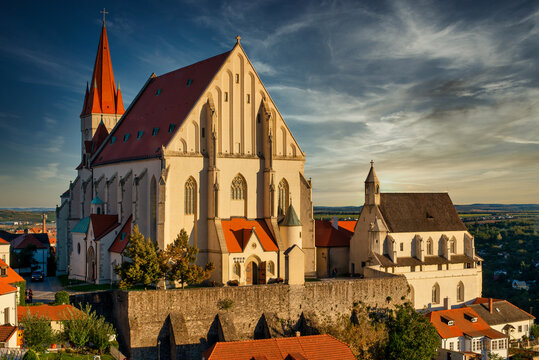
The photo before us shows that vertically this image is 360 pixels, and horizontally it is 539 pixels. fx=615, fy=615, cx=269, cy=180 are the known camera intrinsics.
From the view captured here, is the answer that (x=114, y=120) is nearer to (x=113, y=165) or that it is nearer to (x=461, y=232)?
(x=113, y=165)

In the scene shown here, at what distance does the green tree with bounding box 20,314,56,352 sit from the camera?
43406 mm

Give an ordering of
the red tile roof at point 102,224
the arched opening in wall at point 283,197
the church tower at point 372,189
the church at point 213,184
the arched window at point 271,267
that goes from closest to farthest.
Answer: the church at point 213,184
the arched window at point 271,267
the red tile roof at point 102,224
the arched opening in wall at point 283,197
the church tower at point 372,189

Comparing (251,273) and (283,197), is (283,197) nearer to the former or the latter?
(283,197)

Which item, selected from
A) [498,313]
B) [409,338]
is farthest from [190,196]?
[498,313]

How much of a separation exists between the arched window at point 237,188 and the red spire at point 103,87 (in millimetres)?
32814

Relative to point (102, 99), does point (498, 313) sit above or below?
below

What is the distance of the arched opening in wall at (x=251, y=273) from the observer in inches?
2315

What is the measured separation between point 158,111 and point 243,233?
56.7 feet

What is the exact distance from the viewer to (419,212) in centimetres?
7094

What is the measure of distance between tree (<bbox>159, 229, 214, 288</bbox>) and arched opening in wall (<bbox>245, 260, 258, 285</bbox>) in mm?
4830

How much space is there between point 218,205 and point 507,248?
12172 cm

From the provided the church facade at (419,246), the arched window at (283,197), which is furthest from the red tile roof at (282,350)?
the arched window at (283,197)

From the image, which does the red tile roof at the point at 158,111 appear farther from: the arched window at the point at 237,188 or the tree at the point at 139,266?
the tree at the point at 139,266

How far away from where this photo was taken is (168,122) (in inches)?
2467
